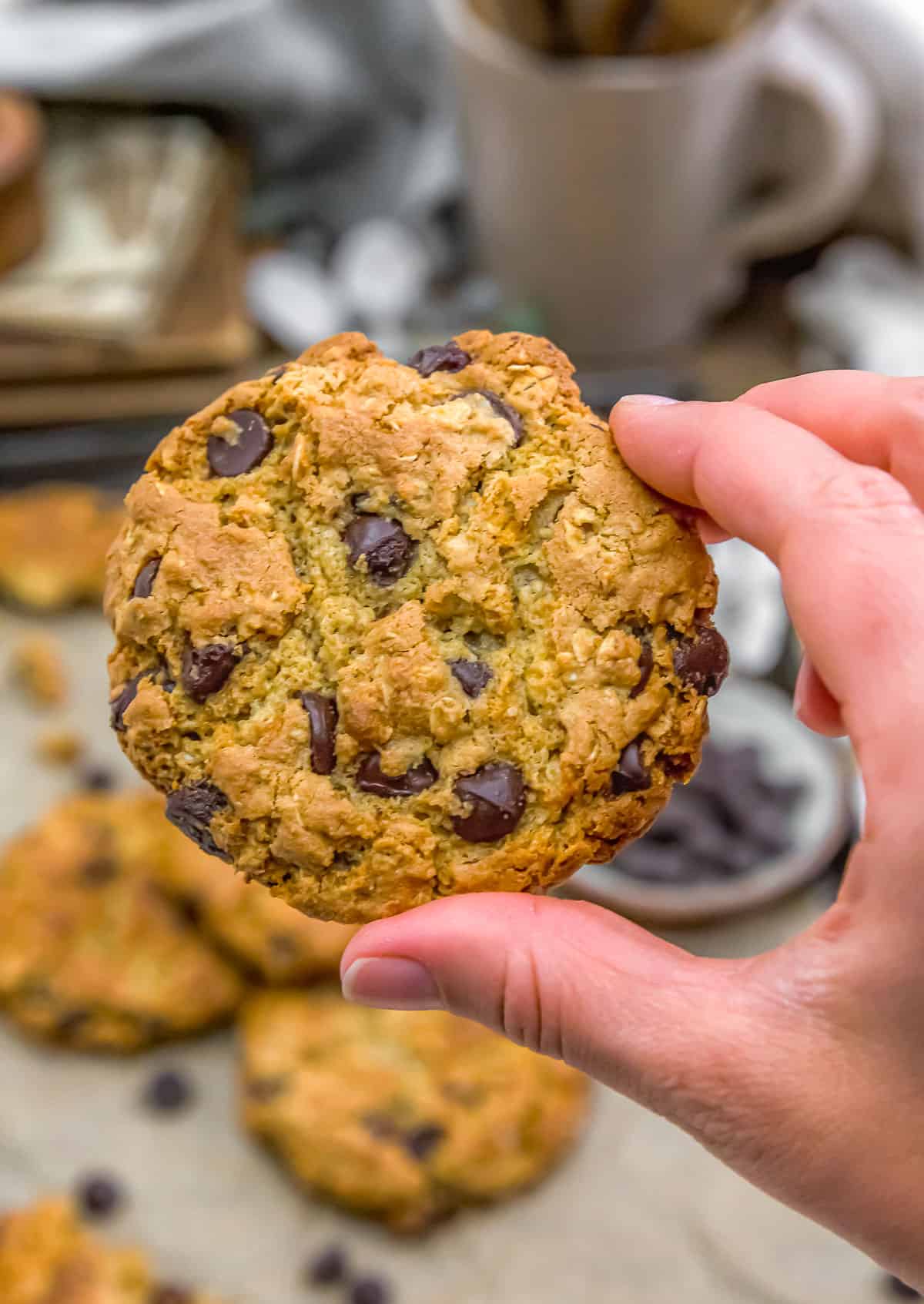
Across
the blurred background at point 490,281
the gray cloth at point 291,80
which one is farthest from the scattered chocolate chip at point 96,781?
the gray cloth at point 291,80

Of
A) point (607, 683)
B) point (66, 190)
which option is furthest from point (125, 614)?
point (66, 190)

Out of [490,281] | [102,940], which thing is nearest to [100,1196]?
[102,940]

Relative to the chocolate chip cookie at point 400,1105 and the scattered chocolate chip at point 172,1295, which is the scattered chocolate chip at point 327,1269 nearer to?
the chocolate chip cookie at point 400,1105

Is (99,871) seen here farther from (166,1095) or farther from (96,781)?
(166,1095)

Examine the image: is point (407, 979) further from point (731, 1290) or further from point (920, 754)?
point (731, 1290)

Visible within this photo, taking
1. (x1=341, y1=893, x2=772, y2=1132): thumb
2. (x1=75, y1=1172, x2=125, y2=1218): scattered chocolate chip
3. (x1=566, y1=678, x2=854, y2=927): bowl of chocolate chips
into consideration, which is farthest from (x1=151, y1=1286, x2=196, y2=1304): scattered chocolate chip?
(x1=341, y1=893, x2=772, y2=1132): thumb

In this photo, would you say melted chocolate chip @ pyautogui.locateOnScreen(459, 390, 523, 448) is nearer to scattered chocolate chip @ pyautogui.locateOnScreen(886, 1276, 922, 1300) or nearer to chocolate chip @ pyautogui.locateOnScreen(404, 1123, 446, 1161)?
chocolate chip @ pyautogui.locateOnScreen(404, 1123, 446, 1161)
